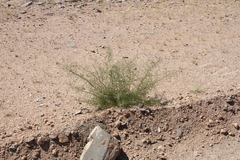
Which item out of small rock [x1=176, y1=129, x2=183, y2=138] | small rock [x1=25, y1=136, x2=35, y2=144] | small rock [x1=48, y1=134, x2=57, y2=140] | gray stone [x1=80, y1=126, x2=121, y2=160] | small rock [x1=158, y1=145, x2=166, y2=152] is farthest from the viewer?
small rock [x1=176, y1=129, x2=183, y2=138]

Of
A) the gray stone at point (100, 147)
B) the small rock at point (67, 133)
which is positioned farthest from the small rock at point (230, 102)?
the small rock at point (67, 133)

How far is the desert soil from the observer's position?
5.20m

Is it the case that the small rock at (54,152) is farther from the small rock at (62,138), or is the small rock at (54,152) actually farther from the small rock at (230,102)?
the small rock at (230,102)

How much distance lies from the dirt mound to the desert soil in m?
0.02

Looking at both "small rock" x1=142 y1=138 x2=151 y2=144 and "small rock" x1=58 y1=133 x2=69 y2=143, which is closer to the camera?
"small rock" x1=58 y1=133 x2=69 y2=143

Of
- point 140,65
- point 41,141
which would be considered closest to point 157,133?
point 41,141

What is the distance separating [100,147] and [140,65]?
A: 14.5ft

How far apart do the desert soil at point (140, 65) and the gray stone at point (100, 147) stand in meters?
0.22

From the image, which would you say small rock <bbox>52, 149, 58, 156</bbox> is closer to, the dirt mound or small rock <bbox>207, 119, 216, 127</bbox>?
the dirt mound

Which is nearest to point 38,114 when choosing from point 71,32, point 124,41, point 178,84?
point 178,84

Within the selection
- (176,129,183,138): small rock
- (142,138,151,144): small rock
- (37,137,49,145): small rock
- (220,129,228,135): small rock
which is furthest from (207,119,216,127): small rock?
(37,137,49,145): small rock

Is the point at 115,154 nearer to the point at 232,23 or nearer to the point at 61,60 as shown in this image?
the point at 61,60

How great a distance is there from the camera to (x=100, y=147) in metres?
4.74

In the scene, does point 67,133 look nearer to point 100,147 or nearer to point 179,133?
point 100,147
